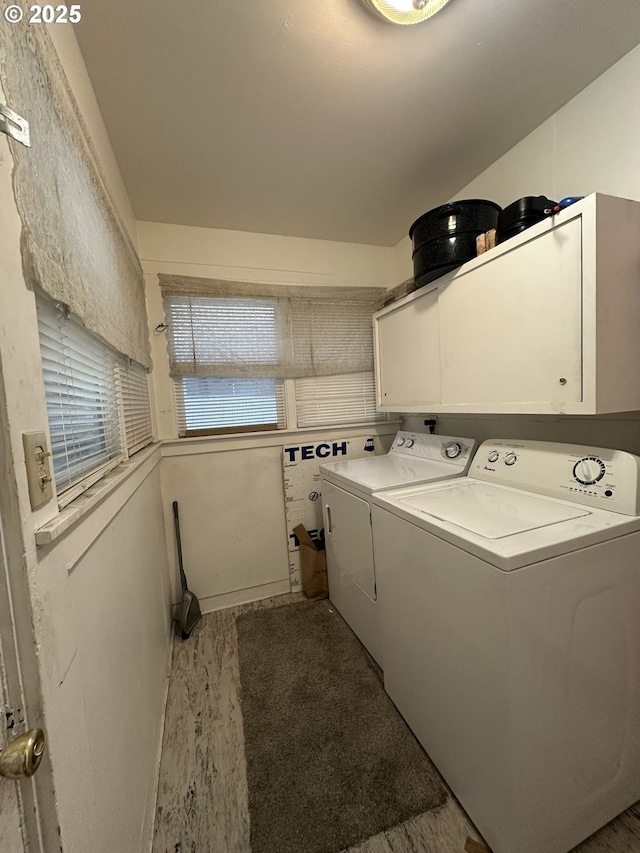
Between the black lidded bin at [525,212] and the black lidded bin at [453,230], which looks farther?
the black lidded bin at [453,230]

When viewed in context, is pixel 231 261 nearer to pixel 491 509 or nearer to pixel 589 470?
pixel 491 509

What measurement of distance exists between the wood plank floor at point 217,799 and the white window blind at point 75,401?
4.12 feet

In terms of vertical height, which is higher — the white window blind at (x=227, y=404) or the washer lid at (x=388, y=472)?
the white window blind at (x=227, y=404)

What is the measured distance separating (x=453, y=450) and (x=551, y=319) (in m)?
0.89

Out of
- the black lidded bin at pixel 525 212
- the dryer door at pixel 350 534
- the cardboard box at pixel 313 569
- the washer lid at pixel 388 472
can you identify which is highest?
the black lidded bin at pixel 525 212

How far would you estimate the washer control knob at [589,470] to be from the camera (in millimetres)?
1139

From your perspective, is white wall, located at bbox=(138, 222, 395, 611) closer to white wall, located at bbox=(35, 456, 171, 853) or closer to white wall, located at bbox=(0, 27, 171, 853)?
white wall, located at bbox=(35, 456, 171, 853)

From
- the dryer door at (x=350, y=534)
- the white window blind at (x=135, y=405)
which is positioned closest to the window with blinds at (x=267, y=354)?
the white window blind at (x=135, y=405)

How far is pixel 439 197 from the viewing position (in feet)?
6.49

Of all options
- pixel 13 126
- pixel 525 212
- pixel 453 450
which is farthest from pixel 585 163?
pixel 13 126

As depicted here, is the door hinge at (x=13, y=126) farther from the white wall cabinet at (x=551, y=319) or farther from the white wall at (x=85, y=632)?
the white wall cabinet at (x=551, y=319)

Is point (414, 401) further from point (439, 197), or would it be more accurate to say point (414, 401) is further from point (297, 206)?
point (297, 206)

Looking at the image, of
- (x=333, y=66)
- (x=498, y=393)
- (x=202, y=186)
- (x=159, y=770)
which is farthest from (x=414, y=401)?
(x=159, y=770)

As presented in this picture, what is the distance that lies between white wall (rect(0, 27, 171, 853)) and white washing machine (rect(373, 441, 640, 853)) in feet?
3.25
